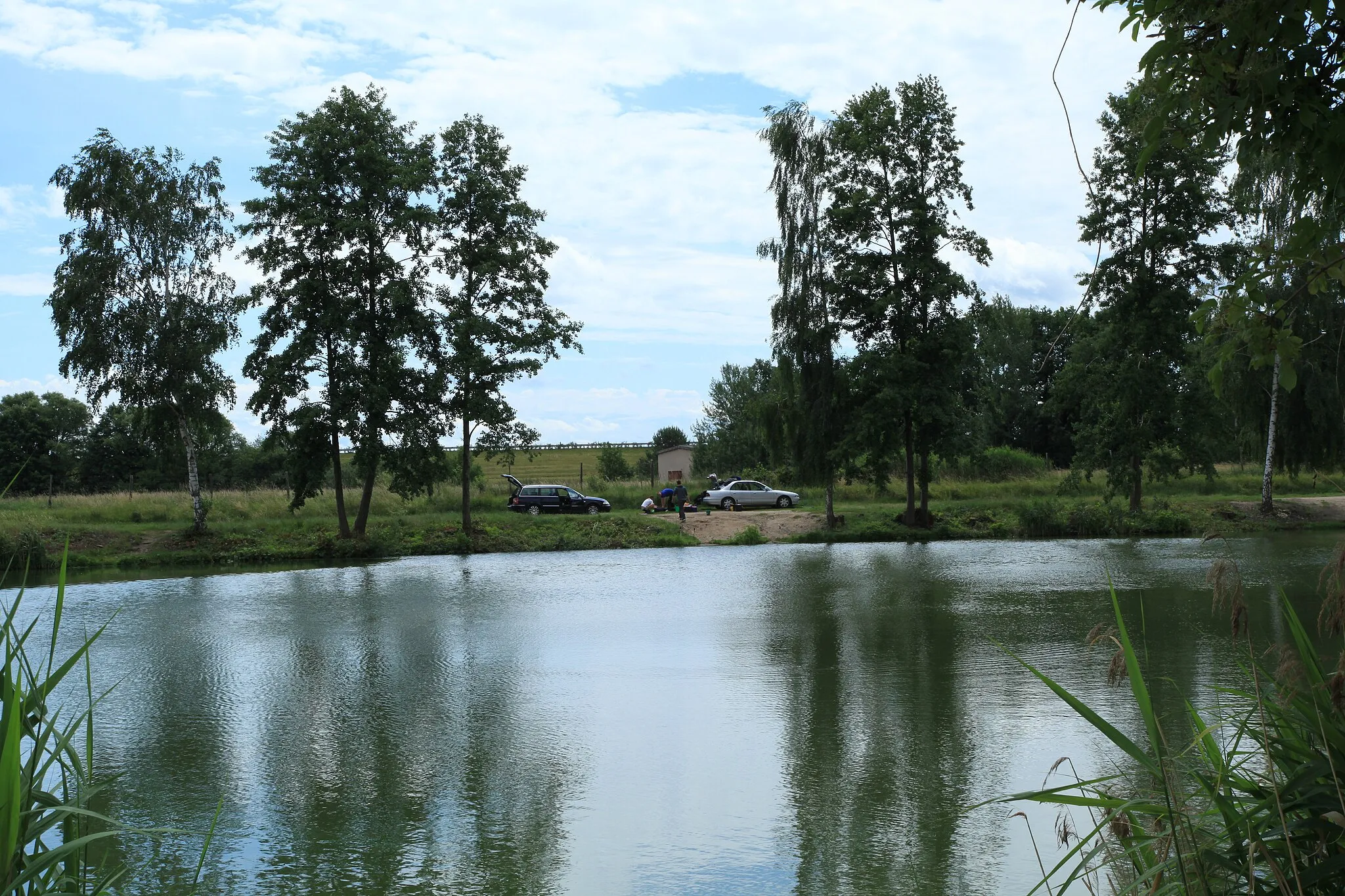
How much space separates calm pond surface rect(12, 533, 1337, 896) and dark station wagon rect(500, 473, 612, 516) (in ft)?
59.5

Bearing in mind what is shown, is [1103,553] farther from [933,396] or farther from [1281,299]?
[1281,299]

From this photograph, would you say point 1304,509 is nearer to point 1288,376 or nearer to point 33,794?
point 1288,376

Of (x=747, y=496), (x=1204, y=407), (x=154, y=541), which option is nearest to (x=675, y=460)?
(x=747, y=496)

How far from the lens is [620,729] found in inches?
343

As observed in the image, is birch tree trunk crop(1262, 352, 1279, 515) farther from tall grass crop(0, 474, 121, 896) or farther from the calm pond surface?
tall grass crop(0, 474, 121, 896)

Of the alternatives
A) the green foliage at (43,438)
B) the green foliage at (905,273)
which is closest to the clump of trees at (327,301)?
the green foliage at (905,273)

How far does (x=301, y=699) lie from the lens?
33.4 ft

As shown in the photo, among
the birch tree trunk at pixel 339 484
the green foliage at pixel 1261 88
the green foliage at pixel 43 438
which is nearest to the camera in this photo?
the green foliage at pixel 1261 88

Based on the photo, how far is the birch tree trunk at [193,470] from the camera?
2858 centimetres

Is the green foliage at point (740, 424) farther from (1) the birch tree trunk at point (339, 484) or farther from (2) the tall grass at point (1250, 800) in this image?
(2) the tall grass at point (1250, 800)

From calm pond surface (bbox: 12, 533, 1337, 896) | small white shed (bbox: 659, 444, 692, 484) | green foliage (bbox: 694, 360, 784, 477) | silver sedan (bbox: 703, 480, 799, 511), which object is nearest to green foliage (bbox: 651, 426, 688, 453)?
green foliage (bbox: 694, 360, 784, 477)

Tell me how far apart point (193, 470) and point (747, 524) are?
1534 cm

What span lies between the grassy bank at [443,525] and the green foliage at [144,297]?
79.1 inches

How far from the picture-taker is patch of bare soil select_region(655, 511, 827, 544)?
3084 centimetres
